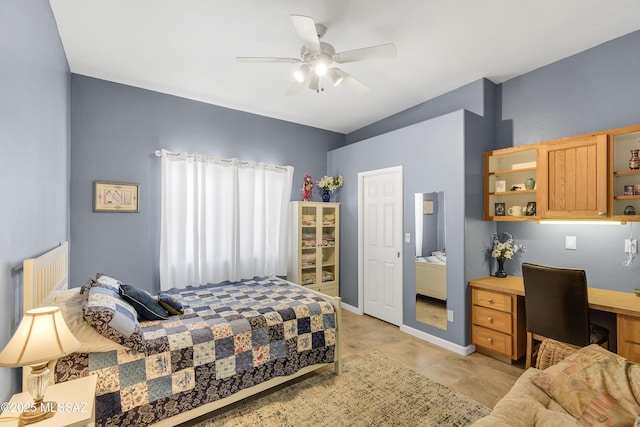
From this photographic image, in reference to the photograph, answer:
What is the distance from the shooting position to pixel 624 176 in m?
2.57

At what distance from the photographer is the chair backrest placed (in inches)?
87.8

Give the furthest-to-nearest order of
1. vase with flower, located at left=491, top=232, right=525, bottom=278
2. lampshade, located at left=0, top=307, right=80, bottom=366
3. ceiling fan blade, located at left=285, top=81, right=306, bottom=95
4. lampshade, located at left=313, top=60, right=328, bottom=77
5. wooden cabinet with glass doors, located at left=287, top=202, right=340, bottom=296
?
wooden cabinet with glass doors, located at left=287, top=202, right=340, bottom=296 → vase with flower, located at left=491, top=232, right=525, bottom=278 → ceiling fan blade, located at left=285, top=81, right=306, bottom=95 → lampshade, located at left=313, top=60, right=328, bottom=77 → lampshade, located at left=0, top=307, right=80, bottom=366

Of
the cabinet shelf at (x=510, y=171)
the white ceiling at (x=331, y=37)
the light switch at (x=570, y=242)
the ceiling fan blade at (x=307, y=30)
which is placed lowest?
the light switch at (x=570, y=242)

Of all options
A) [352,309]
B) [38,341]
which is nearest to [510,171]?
[352,309]

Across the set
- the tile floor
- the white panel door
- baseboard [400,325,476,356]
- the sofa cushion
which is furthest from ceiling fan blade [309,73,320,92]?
baseboard [400,325,476,356]

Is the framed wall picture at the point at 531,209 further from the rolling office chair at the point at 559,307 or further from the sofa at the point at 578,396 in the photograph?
the sofa at the point at 578,396

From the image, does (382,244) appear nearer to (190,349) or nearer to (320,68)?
(320,68)

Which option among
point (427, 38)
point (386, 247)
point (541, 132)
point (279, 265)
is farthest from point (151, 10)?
point (541, 132)

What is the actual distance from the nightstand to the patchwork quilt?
181 millimetres

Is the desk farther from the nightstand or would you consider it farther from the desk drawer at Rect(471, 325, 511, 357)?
the nightstand

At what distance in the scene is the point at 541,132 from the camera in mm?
3131

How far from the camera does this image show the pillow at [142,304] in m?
2.24

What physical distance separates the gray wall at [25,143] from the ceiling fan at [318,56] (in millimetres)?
1200

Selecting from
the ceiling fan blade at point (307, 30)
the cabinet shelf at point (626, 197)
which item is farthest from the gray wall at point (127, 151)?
the cabinet shelf at point (626, 197)
